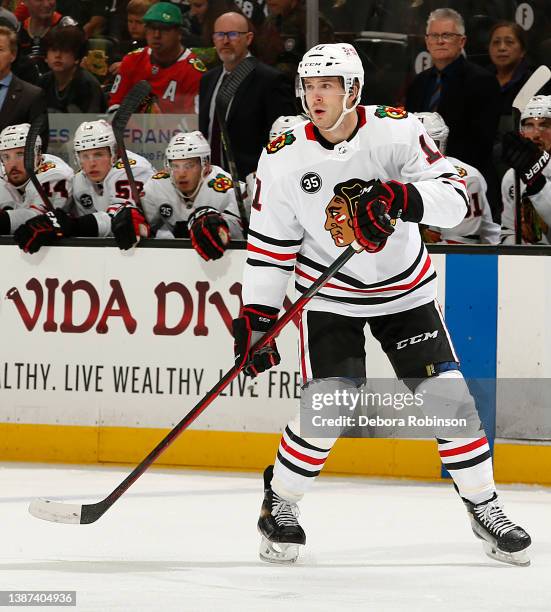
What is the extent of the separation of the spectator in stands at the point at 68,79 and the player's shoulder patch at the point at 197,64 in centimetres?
43

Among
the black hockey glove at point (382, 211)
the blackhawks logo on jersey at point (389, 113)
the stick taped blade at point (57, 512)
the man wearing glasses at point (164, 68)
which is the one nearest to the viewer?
the black hockey glove at point (382, 211)

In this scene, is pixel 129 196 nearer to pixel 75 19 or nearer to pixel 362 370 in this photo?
pixel 75 19

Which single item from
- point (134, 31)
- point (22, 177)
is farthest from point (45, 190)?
point (134, 31)

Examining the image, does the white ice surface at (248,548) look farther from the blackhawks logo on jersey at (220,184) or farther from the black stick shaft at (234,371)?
the blackhawks logo on jersey at (220,184)

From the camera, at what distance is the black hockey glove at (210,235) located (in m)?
4.73

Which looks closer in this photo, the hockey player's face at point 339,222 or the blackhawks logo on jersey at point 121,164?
the hockey player's face at point 339,222

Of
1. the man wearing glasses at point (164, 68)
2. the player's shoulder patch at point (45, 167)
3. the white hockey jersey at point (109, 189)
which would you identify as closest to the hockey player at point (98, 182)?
the white hockey jersey at point (109, 189)

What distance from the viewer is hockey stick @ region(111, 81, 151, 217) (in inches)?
195

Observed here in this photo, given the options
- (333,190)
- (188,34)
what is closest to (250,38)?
(188,34)

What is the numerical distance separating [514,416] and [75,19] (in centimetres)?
280

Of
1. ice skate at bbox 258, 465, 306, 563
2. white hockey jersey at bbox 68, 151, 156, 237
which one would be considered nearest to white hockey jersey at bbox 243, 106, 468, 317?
ice skate at bbox 258, 465, 306, 563

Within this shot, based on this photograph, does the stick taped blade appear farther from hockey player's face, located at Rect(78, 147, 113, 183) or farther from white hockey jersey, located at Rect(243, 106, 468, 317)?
hockey player's face, located at Rect(78, 147, 113, 183)

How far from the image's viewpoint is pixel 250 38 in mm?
5531

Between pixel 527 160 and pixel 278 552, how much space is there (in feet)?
6.52
